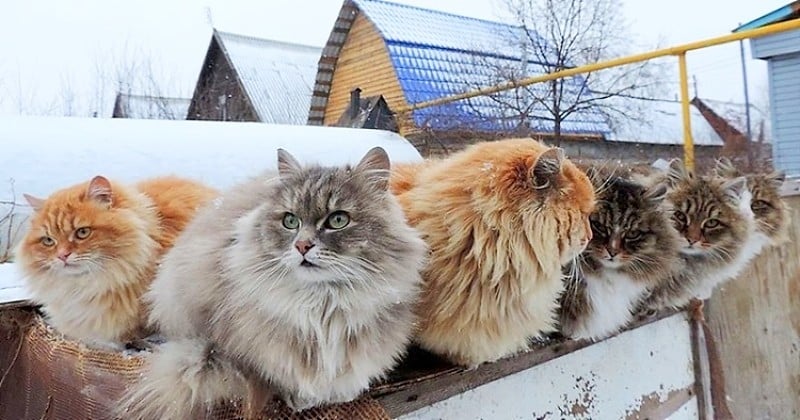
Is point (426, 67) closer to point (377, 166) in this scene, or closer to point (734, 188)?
point (734, 188)

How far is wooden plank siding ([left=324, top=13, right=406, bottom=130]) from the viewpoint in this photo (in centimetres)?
569

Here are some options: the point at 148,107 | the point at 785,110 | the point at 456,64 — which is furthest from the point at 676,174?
the point at 148,107

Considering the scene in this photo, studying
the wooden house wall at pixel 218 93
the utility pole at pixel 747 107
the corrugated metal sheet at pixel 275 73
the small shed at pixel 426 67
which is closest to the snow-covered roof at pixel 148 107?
the wooden house wall at pixel 218 93

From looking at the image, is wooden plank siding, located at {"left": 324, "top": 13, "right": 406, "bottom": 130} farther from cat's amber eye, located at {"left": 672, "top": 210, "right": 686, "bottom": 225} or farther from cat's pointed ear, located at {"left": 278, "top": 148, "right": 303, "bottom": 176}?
cat's pointed ear, located at {"left": 278, "top": 148, "right": 303, "bottom": 176}

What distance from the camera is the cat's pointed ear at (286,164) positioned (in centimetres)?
92

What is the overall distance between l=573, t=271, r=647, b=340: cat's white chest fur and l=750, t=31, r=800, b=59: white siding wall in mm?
3372

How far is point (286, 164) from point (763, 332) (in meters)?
2.18

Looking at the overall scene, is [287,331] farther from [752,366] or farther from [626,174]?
[752,366]

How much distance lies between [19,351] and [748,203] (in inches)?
75.5

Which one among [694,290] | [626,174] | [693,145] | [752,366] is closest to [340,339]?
[626,174]

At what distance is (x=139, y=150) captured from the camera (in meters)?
2.01

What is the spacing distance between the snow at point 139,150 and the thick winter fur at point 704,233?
87 cm

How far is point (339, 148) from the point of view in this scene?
2.31 metres

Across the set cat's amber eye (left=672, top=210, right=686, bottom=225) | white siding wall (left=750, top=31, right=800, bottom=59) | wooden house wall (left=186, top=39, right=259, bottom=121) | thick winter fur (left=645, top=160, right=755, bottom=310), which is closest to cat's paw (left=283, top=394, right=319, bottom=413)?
thick winter fur (left=645, top=160, right=755, bottom=310)
